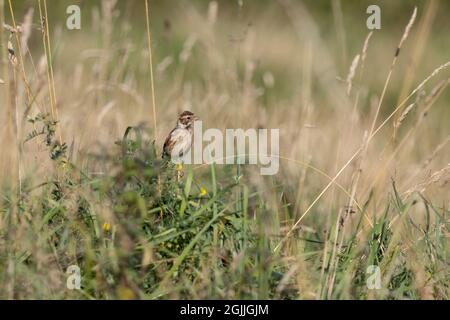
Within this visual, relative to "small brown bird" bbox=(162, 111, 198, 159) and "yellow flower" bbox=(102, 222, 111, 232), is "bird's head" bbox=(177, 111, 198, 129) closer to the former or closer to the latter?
"small brown bird" bbox=(162, 111, 198, 159)

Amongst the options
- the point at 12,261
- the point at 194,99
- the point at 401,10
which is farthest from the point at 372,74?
the point at 12,261

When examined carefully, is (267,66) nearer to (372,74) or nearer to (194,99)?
(372,74)

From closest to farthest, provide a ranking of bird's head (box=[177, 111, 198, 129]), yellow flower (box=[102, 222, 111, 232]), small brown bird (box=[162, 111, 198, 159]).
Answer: yellow flower (box=[102, 222, 111, 232])
small brown bird (box=[162, 111, 198, 159])
bird's head (box=[177, 111, 198, 129])

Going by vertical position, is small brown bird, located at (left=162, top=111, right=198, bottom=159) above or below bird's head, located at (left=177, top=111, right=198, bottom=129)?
below

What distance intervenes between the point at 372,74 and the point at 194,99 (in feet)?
16.9

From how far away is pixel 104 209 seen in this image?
3.74m

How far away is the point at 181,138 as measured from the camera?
222 inches

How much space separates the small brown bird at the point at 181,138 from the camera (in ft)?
17.6

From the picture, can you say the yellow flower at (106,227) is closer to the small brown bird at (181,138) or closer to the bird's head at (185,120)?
the small brown bird at (181,138)

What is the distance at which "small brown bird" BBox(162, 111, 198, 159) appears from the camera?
537 centimetres

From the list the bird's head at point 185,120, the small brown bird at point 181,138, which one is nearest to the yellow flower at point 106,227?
the small brown bird at point 181,138

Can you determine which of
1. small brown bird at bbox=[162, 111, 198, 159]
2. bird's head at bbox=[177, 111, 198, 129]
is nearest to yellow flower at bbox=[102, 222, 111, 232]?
small brown bird at bbox=[162, 111, 198, 159]

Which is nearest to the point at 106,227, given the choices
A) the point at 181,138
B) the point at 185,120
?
the point at 181,138

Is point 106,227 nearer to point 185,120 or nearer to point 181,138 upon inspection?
point 181,138
